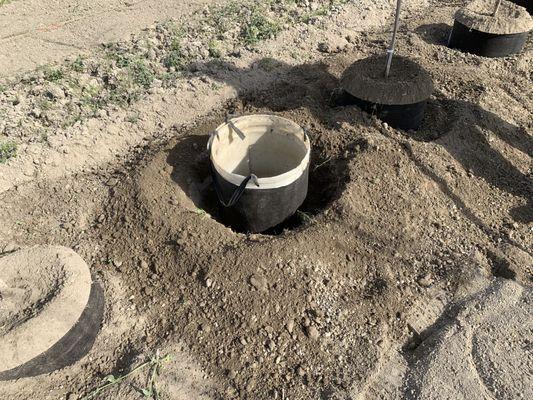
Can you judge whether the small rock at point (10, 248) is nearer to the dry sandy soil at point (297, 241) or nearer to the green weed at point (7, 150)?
the dry sandy soil at point (297, 241)

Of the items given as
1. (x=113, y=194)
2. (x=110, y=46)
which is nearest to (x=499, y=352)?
(x=113, y=194)

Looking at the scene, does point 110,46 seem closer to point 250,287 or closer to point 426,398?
point 250,287

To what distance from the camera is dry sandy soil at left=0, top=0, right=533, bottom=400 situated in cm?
288

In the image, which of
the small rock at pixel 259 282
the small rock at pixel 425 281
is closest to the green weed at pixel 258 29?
the small rock at pixel 259 282

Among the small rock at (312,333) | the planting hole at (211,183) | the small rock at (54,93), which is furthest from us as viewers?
the small rock at (54,93)

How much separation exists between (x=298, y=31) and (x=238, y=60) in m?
1.20

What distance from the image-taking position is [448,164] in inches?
166

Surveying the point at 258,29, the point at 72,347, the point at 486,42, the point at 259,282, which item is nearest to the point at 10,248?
the point at 72,347

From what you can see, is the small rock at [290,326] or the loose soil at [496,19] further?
the loose soil at [496,19]

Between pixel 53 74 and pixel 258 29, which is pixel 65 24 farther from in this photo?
pixel 258 29

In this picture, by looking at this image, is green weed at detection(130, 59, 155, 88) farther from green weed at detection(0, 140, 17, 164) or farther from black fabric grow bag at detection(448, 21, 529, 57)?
black fabric grow bag at detection(448, 21, 529, 57)

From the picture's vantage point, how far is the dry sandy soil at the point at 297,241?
9.44 ft

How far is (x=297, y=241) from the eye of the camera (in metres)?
3.38

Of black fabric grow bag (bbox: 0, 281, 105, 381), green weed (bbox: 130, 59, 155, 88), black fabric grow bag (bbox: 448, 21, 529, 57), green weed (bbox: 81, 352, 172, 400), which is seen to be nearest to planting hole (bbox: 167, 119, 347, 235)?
green weed (bbox: 130, 59, 155, 88)
